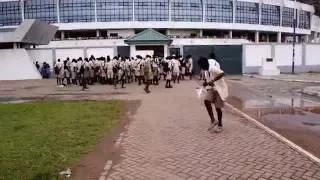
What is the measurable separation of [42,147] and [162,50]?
27786 mm

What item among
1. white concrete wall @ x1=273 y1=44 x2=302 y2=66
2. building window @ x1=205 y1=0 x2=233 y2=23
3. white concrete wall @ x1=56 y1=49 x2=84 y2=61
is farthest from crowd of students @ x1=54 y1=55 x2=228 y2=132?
building window @ x1=205 y1=0 x2=233 y2=23

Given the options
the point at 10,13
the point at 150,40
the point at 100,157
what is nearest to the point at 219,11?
the point at 10,13

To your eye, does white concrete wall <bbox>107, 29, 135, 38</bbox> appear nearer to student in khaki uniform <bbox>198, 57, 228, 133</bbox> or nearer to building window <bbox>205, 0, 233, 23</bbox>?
building window <bbox>205, 0, 233, 23</bbox>

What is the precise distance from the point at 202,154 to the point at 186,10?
58670mm

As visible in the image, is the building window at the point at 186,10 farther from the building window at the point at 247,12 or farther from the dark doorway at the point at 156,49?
the dark doorway at the point at 156,49

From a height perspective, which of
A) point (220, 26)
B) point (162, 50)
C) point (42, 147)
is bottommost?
point (42, 147)

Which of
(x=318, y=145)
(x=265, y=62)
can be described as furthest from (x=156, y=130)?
(x=265, y=62)

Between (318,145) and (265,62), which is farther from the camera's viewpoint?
(265,62)

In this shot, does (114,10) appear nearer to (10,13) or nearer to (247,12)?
(10,13)

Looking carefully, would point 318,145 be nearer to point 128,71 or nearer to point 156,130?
point 156,130

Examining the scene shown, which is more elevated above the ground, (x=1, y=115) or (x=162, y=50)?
(x=162, y=50)

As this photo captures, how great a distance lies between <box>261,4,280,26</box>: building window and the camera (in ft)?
238

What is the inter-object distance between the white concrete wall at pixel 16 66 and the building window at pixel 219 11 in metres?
35.4

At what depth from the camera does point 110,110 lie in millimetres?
13023
